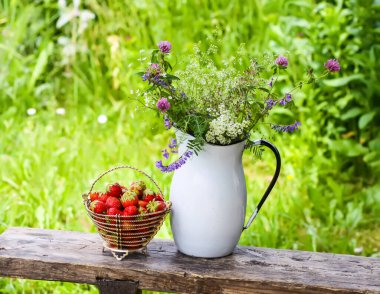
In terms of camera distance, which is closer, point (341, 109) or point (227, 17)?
point (341, 109)

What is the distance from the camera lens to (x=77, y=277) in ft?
6.41

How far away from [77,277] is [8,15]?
292cm

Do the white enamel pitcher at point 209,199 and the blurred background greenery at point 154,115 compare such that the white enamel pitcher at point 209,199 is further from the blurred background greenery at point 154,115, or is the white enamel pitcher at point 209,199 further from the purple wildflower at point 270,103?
the blurred background greenery at point 154,115

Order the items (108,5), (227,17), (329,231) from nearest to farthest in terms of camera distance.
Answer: (329,231) → (227,17) → (108,5)

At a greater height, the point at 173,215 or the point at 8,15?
the point at 8,15

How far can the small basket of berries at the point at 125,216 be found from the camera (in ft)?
6.20

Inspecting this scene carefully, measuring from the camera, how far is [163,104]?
1.84 metres

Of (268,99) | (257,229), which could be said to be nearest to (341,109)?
(257,229)

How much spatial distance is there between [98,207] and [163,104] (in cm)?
33

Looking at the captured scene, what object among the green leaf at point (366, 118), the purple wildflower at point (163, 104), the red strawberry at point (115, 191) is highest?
the green leaf at point (366, 118)

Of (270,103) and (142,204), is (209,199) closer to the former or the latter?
(142,204)

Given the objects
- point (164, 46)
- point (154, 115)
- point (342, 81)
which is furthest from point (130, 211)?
point (342, 81)

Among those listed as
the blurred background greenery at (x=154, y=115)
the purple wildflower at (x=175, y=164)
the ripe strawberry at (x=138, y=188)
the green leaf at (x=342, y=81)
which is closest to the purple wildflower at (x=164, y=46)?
the purple wildflower at (x=175, y=164)

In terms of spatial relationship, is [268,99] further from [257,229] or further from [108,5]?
[108,5]
